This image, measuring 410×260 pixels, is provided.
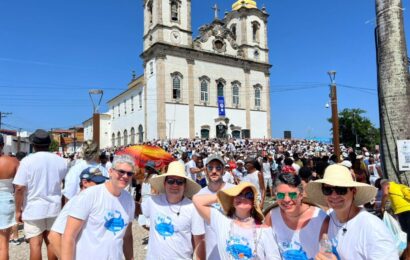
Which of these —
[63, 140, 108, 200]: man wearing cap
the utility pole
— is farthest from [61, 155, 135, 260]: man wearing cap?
the utility pole

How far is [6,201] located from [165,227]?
Answer: 294 centimetres

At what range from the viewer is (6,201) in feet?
15.0

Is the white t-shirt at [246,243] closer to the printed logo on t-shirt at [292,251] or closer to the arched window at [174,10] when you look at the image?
the printed logo on t-shirt at [292,251]

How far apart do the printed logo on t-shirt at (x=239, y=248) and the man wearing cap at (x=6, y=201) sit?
11.5 ft

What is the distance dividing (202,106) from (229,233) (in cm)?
3597

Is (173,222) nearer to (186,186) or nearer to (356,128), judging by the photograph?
(186,186)

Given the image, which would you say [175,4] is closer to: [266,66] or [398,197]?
[266,66]

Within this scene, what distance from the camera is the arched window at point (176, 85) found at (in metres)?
36.4

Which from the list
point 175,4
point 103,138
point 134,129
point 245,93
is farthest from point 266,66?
point 103,138

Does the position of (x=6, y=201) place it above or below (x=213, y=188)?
below

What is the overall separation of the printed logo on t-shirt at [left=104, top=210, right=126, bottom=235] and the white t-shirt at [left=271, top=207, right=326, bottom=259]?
4.27 feet

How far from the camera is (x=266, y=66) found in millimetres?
43938

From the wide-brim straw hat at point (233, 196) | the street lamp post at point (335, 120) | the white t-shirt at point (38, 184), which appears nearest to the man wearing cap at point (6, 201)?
the white t-shirt at point (38, 184)

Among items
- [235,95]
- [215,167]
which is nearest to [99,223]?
[215,167]
